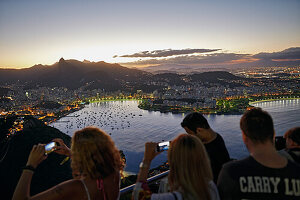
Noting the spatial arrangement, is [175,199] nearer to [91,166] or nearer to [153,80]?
[91,166]

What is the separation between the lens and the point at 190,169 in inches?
28.4

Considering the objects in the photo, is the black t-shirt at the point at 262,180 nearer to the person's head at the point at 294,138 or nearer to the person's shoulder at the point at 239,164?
the person's shoulder at the point at 239,164

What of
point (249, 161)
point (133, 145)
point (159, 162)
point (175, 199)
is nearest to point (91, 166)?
point (175, 199)

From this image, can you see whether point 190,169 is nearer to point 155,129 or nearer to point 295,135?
point 295,135

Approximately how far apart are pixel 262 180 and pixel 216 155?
435 mm

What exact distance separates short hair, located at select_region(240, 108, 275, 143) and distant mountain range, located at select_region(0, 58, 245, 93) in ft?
223

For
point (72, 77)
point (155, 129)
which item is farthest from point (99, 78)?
point (155, 129)

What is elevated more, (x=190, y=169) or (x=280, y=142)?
(x=190, y=169)

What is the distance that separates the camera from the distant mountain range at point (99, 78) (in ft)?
248

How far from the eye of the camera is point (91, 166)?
77 centimetres

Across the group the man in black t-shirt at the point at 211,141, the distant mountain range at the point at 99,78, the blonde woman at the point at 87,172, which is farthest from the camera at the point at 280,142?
the distant mountain range at the point at 99,78

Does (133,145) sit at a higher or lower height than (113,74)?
lower

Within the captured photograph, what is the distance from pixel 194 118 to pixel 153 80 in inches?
3479

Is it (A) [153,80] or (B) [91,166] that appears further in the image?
(A) [153,80]
